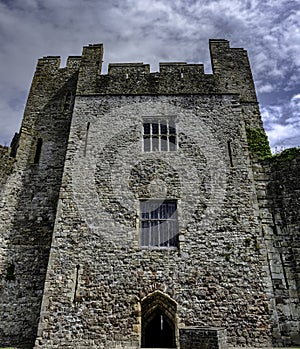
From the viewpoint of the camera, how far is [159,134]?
12.8 m

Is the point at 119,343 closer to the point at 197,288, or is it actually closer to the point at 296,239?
the point at 197,288

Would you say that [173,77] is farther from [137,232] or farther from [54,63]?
[137,232]

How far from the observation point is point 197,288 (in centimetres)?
971

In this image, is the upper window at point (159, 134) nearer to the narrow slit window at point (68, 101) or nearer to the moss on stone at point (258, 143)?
the moss on stone at point (258, 143)

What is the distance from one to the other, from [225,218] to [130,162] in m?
4.44

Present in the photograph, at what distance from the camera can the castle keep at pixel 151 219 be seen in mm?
9406

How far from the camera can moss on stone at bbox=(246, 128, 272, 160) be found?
40.9ft

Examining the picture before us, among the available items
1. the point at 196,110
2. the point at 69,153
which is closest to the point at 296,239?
the point at 196,110

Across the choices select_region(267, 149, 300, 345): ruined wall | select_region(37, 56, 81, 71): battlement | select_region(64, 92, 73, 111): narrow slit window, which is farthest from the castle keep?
select_region(37, 56, 81, 71): battlement

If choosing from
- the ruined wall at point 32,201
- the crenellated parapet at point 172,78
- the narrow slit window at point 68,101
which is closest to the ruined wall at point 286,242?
the crenellated parapet at point 172,78

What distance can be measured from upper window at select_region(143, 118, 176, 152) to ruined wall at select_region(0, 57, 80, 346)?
4100 millimetres

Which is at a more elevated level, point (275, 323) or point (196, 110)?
point (196, 110)

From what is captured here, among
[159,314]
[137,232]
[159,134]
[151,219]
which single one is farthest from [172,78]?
[159,314]

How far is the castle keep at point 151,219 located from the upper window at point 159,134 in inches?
2.2
